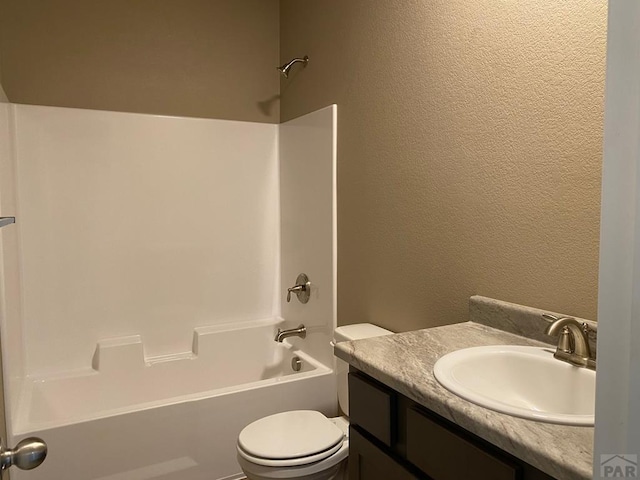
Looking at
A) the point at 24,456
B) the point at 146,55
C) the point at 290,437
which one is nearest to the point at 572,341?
the point at 290,437

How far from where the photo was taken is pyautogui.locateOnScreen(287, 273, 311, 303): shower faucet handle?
8.64 feet

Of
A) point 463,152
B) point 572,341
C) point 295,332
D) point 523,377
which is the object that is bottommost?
point 295,332

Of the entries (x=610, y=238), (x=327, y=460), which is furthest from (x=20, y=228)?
(x=610, y=238)

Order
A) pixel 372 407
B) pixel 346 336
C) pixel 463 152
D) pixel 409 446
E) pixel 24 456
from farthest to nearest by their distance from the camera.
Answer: pixel 346 336
pixel 463 152
pixel 372 407
pixel 409 446
pixel 24 456

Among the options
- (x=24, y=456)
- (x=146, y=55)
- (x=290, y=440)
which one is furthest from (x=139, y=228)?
(x=24, y=456)

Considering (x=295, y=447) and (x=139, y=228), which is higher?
(x=139, y=228)

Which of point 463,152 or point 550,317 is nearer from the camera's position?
point 550,317

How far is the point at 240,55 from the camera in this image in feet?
9.31

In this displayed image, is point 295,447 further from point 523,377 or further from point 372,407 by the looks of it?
point 523,377

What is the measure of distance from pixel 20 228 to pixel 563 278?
2.44 meters

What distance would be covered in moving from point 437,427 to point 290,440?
944mm

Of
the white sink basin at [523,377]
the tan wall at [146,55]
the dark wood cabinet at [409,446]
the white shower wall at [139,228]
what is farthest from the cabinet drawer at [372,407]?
the tan wall at [146,55]

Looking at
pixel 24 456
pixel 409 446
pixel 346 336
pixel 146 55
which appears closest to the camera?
pixel 24 456

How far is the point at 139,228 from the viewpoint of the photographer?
2.60 metres
